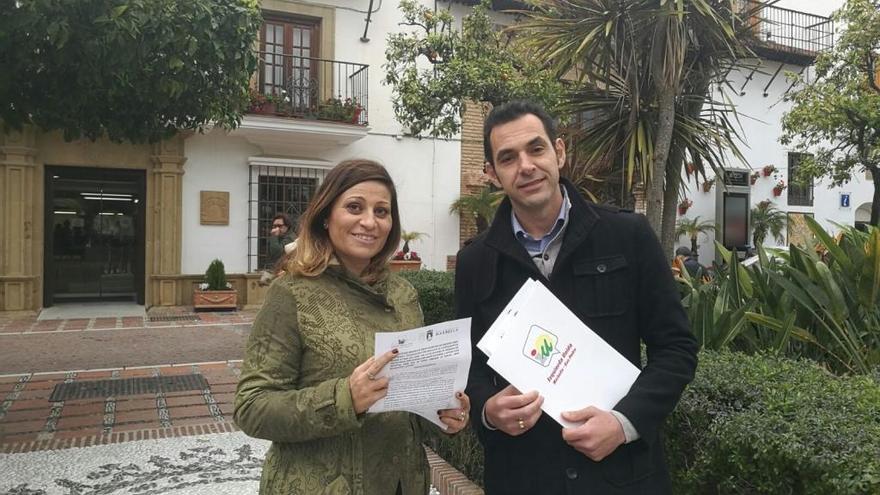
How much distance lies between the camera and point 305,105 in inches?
523

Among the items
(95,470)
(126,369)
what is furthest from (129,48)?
(126,369)

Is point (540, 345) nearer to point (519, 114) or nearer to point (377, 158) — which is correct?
point (519, 114)

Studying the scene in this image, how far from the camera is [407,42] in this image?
831 cm

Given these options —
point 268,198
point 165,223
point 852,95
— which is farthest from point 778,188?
point 165,223

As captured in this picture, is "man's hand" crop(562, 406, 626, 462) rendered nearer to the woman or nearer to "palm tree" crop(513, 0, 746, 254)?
the woman

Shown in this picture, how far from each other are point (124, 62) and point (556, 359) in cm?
406

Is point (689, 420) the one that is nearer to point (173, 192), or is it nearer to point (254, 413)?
point (254, 413)

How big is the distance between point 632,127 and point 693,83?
1.14 metres

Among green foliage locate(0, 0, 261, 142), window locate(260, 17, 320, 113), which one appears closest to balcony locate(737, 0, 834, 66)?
window locate(260, 17, 320, 113)

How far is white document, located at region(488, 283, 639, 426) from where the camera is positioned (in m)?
1.64

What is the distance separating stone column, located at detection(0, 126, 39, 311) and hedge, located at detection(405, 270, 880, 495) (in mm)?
12528

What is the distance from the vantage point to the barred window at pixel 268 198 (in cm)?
1327

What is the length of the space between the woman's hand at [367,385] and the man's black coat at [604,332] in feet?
1.27

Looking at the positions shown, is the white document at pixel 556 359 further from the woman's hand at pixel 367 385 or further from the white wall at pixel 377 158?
the white wall at pixel 377 158
